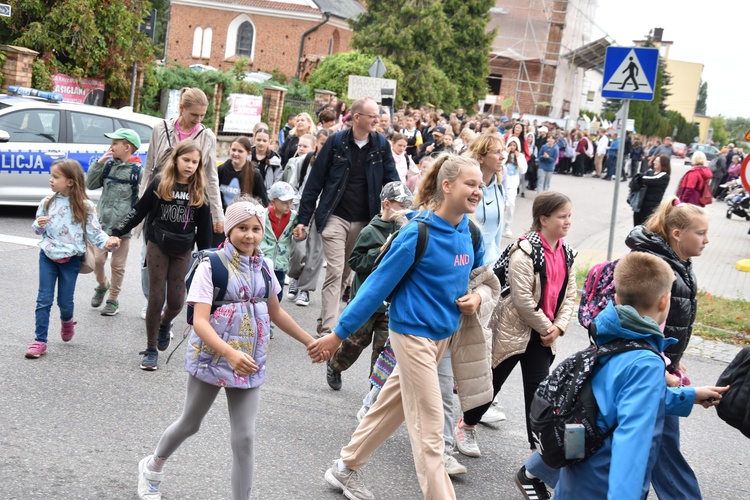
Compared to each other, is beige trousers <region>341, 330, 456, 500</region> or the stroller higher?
the stroller

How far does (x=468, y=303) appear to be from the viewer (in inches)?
180

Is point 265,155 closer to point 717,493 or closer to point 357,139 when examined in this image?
point 357,139

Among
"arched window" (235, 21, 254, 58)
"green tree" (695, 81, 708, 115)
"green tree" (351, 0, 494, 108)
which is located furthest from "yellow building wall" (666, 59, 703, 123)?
"green tree" (351, 0, 494, 108)

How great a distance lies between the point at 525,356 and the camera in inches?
220

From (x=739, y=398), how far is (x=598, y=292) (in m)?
1.76

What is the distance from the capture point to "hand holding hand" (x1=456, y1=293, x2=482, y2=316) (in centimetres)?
458

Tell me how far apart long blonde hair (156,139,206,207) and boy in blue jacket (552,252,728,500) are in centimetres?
378

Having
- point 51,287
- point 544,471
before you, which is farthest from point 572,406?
point 51,287

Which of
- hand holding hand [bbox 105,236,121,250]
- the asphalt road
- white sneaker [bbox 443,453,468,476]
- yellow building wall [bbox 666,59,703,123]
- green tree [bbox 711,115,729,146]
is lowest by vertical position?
the asphalt road

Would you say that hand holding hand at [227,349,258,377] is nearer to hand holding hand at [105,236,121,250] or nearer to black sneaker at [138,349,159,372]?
hand holding hand at [105,236,121,250]

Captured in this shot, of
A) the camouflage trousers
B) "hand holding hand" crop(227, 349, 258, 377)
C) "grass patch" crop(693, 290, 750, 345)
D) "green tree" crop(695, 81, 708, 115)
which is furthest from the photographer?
"green tree" crop(695, 81, 708, 115)

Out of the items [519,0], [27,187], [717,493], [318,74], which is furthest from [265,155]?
[519,0]

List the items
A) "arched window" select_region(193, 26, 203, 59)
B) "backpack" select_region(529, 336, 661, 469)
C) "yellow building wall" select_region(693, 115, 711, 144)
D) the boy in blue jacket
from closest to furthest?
the boy in blue jacket
"backpack" select_region(529, 336, 661, 469)
"arched window" select_region(193, 26, 203, 59)
"yellow building wall" select_region(693, 115, 711, 144)

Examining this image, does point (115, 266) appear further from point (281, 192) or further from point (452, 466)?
point (452, 466)
